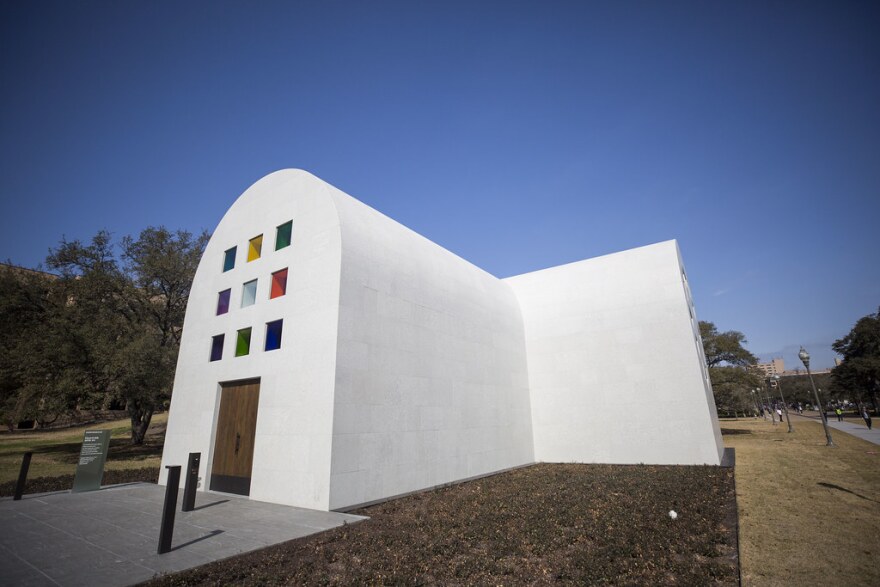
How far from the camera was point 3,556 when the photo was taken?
5.49 m

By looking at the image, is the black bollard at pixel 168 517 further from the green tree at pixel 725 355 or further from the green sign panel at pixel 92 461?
the green tree at pixel 725 355

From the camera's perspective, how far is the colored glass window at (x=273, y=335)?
11.0 m

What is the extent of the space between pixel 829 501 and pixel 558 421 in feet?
30.5

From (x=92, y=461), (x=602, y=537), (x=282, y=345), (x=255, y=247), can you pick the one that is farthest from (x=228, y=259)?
(x=602, y=537)

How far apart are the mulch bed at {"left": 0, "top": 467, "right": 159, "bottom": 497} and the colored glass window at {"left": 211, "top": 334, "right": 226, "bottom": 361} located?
4782 mm

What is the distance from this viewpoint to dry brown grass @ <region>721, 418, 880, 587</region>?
205 inches

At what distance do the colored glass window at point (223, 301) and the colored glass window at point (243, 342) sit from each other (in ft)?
5.04

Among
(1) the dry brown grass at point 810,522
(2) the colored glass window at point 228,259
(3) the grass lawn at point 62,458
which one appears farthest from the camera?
(3) the grass lawn at point 62,458

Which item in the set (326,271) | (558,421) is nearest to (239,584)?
(326,271)

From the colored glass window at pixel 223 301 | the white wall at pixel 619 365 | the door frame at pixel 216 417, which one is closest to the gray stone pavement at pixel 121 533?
the door frame at pixel 216 417

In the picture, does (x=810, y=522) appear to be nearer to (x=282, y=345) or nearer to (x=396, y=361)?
(x=396, y=361)

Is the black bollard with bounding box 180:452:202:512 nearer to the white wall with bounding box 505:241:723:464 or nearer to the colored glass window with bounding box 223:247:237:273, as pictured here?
the colored glass window with bounding box 223:247:237:273

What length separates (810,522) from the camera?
24.1 feet

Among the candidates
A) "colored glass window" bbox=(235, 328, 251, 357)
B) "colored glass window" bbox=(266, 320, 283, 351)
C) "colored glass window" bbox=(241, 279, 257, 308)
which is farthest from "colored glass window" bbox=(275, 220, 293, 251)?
"colored glass window" bbox=(235, 328, 251, 357)
